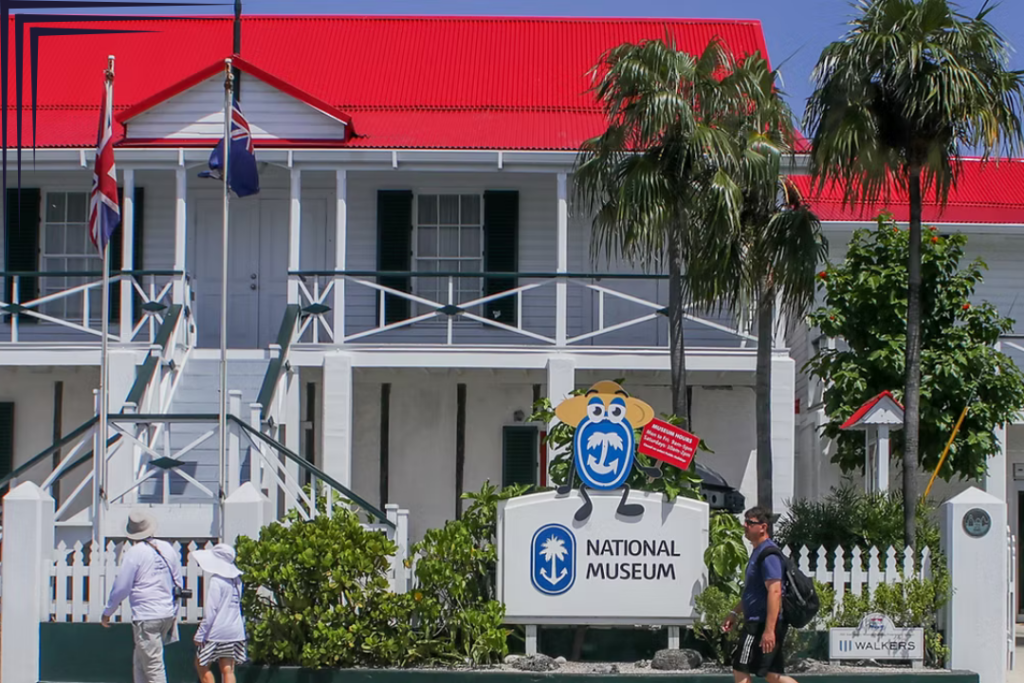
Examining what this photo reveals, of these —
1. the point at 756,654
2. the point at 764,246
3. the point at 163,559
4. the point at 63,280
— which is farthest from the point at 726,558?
the point at 63,280

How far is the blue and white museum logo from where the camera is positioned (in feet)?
36.7

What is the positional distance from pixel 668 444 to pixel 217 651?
152 inches

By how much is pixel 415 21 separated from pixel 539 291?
548cm

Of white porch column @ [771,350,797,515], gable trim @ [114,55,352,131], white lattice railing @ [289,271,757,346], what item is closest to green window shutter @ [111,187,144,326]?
gable trim @ [114,55,352,131]

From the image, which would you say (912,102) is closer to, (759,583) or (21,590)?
(759,583)

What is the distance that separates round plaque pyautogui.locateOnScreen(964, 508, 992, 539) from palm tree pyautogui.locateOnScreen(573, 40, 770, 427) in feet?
10.4

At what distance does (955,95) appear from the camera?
11.7m

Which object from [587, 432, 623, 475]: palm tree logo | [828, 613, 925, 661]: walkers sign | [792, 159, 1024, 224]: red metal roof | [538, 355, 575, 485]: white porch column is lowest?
[828, 613, 925, 661]: walkers sign

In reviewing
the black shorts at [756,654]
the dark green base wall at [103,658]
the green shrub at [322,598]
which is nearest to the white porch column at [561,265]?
the green shrub at [322,598]

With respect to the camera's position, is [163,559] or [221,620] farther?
[163,559]

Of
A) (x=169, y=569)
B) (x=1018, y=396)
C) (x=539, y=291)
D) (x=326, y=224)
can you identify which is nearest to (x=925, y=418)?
(x=1018, y=396)

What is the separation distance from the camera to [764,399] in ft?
46.6

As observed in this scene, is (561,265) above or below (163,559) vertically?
above

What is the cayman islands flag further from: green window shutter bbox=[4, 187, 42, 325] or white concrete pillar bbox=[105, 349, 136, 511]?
green window shutter bbox=[4, 187, 42, 325]
